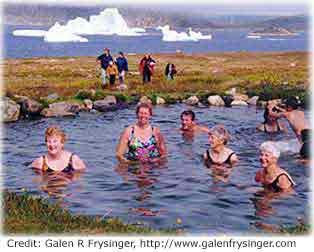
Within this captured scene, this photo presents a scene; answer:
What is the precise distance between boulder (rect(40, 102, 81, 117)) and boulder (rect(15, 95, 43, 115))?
0.23 meters

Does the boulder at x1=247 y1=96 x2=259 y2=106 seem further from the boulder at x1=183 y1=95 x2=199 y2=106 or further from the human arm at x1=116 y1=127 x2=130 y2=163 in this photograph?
the human arm at x1=116 y1=127 x2=130 y2=163

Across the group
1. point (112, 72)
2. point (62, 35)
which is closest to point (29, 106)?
point (112, 72)

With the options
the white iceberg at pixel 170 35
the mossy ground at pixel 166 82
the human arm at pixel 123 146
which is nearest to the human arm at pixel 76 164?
the human arm at pixel 123 146

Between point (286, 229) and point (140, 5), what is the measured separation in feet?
15.5

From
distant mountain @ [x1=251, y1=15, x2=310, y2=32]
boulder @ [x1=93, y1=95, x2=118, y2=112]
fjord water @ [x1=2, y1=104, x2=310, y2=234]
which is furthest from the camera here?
boulder @ [x1=93, y1=95, x2=118, y2=112]

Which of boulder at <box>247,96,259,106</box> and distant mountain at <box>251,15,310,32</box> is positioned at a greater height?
distant mountain at <box>251,15,310,32</box>

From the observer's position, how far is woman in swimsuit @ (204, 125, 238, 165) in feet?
47.3

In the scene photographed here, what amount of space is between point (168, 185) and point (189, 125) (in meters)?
6.18

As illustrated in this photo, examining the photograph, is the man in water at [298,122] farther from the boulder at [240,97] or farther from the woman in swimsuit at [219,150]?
the boulder at [240,97]

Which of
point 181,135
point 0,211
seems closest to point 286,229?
point 0,211

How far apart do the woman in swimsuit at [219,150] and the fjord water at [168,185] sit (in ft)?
0.96

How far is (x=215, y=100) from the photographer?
26672mm

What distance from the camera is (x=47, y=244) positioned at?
25.2ft

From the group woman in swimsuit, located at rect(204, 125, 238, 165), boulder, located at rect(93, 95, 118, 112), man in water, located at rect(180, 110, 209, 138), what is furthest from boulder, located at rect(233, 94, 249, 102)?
woman in swimsuit, located at rect(204, 125, 238, 165)
